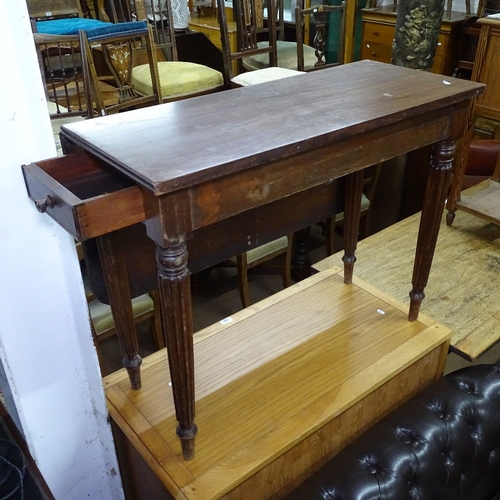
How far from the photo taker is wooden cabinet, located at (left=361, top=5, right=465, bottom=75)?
11.8ft

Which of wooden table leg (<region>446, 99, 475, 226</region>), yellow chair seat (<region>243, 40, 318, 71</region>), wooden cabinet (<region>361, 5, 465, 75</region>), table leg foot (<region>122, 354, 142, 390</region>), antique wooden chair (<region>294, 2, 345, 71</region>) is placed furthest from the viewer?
wooden cabinet (<region>361, 5, 465, 75</region>)

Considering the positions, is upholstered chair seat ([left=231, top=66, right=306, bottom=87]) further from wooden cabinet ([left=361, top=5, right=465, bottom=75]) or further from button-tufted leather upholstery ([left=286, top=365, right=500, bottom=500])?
button-tufted leather upholstery ([left=286, top=365, right=500, bottom=500])

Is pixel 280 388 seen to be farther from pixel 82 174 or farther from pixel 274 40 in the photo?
pixel 274 40

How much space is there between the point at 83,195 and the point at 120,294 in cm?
27

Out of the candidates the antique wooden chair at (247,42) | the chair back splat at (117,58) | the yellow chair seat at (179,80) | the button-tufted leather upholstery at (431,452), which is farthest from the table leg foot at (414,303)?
the yellow chair seat at (179,80)

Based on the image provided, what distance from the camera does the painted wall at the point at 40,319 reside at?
0.83 m

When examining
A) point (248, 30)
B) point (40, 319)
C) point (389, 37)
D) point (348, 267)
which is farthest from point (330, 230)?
point (389, 37)

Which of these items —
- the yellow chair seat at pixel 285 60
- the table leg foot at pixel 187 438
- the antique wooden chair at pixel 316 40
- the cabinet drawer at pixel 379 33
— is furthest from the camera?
the cabinet drawer at pixel 379 33

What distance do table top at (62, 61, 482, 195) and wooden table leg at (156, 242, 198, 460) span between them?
0.12m

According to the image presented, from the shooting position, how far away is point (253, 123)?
92 cm

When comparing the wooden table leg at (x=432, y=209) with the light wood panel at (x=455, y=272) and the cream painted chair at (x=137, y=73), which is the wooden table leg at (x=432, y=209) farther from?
the cream painted chair at (x=137, y=73)

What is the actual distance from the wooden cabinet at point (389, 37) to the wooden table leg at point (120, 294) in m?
3.23

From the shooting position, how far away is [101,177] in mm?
896

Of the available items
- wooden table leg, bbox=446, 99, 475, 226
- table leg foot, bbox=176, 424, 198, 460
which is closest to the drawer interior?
table leg foot, bbox=176, 424, 198, 460
